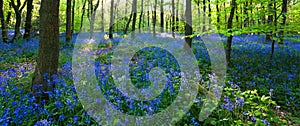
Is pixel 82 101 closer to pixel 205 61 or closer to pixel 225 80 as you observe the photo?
pixel 225 80

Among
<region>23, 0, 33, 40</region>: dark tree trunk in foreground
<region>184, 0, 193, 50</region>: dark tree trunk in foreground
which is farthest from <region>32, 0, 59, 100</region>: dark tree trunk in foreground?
<region>23, 0, 33, 40</region>: dark tree trunk in foreground

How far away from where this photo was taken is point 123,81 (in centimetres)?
513

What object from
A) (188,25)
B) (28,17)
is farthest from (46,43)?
(28,17)

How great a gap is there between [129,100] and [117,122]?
1.99ft

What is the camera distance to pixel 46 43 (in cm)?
466

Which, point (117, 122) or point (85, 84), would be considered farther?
point (85, 84)

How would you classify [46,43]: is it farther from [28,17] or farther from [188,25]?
[28,17]

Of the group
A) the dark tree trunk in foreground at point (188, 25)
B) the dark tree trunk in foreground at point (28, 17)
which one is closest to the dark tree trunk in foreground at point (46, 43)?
the dark tree trunk in foreground at point (188, 25)

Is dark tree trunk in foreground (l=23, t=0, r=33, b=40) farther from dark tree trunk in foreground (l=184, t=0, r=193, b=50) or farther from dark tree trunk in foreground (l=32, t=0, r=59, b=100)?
dark tree trunk in foreground (l=32, t=0, r=59, b=100)

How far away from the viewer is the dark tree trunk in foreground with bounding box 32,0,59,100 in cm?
458

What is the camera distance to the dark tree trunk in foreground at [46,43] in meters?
4.58

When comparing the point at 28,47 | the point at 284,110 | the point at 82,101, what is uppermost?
the point at 28,47

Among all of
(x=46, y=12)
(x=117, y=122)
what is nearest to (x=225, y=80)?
(x=117, y=122)

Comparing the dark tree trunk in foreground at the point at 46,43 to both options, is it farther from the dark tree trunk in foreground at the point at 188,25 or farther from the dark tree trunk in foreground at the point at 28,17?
the dark tree trunk in foreground at the point at 28,17
